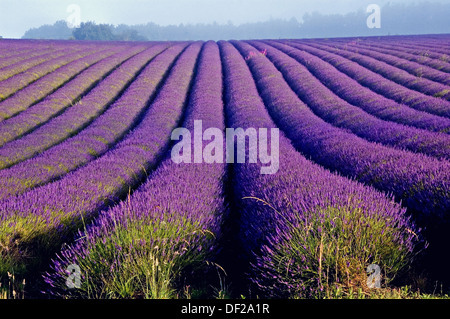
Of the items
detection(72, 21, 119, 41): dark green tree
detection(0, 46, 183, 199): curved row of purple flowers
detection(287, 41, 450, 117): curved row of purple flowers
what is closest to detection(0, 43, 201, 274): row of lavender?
detection(0, 46, 183, 199): curved row of purple flowers

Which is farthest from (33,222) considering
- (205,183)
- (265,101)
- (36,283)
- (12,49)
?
(12,49)

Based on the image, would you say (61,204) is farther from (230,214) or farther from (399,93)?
(399,93)

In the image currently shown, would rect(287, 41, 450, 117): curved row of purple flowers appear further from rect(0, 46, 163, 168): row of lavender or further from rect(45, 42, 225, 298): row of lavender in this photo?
rect(0, 46, 163, 168): row of lavender

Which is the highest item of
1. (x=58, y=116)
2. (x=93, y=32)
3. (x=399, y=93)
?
(x=93, y=32)

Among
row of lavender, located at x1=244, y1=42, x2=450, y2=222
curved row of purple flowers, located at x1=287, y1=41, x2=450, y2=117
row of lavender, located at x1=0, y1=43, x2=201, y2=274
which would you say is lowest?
row of lavender, located at x1=0, y1=43, x2=201, y2=274

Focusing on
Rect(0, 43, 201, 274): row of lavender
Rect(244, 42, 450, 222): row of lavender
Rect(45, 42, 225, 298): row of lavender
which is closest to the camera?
Rect(45, 42, 225, 298): row of lavender

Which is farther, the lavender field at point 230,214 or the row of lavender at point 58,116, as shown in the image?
the row of lavender at point 58,116

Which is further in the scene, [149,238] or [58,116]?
[58,116]

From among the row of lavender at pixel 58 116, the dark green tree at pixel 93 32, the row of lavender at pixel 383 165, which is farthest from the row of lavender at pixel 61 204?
the dark green tree at pixel 93 32

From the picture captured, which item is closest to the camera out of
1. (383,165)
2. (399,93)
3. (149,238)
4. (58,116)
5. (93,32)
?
(149,238)

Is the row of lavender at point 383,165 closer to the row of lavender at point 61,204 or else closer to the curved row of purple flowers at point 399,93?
the row of lavender at point 61,204

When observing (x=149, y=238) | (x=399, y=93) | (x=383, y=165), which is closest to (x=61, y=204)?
(x=149, y=238)

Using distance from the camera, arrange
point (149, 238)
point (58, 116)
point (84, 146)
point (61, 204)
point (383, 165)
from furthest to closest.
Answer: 1. point (58, 116)
2. point (84, 146)
3. point (383, 165)
4. point (61, 204)
5. point (149, 238)

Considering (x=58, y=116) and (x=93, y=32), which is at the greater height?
(x=93, y=32)
